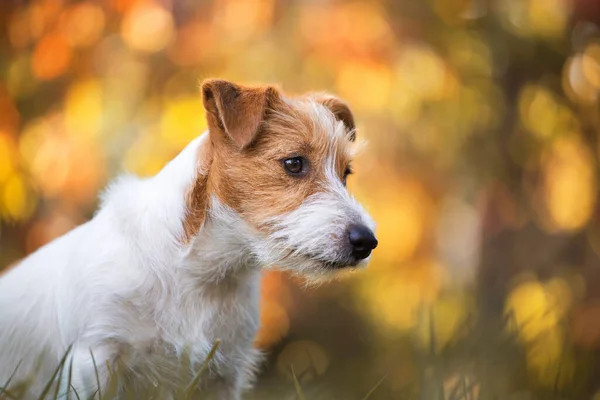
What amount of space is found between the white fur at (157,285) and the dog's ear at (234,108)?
0.18 m

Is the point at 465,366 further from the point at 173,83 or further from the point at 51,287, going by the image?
the point at 173,83

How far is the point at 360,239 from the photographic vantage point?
292 cm

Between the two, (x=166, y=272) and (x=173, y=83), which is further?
(x=173, y=83)

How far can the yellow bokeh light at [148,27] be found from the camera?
6.46 metres

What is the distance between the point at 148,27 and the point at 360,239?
14.1 ft

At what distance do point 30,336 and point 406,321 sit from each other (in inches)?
224

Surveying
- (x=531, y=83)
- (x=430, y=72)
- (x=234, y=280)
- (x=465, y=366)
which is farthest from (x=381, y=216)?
(x=465, y=366)

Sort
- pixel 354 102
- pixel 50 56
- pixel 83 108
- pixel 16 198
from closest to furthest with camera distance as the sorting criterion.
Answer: pixel 50 56 < pixel 16 198 < pixel 83 108 < pixel 354 102

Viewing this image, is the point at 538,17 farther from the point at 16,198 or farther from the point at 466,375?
the point at 16,198

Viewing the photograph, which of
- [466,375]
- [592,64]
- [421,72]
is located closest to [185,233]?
[466,375]

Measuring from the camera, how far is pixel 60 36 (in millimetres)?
6363

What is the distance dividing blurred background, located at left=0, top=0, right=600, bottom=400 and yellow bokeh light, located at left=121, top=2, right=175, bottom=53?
1 cm

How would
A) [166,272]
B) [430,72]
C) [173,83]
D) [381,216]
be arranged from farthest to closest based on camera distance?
1. [381,216]
2. [430,72]
3. [173,83]
4. [166,272]

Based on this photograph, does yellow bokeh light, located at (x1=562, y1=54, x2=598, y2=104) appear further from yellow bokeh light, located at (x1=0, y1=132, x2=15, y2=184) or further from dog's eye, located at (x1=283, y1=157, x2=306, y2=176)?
yellow bokeh light, located at (x1=0, y1=132, x2=15, y2=184)
